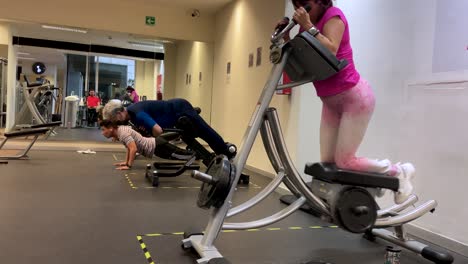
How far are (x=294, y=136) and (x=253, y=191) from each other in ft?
2.81

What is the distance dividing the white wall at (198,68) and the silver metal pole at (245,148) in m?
6.49

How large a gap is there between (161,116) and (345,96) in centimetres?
310

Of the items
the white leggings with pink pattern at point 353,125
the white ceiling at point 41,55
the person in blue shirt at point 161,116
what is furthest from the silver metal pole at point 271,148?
the white ceiling at point 41,55

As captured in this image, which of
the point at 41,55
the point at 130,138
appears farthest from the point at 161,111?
the point at 41,55

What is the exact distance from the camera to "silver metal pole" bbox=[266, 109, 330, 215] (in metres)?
2.16

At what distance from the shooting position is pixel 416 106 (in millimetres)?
3135

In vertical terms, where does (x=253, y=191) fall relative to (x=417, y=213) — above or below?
below

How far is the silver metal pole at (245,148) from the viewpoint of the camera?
2.01 metres

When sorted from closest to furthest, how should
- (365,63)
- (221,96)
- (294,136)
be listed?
1. (365,63)
2. (294,136)
3. (221,96)

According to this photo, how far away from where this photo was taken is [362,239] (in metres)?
2.83

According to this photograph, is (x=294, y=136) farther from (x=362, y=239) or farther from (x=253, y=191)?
(x=362, y=239)

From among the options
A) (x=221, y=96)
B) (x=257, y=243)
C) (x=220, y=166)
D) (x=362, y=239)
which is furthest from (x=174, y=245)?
(x=221, y=96)

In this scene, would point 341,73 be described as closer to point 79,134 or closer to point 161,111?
point 161,111

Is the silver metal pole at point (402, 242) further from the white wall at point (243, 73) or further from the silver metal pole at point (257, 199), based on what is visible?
the white wall at point (243, 73)
